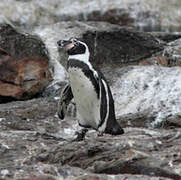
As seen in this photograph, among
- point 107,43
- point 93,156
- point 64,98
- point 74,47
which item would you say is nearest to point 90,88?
point 74,47

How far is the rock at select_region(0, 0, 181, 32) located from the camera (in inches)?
534

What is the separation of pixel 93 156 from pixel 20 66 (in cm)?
402

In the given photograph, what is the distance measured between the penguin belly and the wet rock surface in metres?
0.25

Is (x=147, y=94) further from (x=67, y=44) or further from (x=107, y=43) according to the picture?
(x=67, y=44)

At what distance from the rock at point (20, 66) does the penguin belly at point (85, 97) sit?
10.2ft

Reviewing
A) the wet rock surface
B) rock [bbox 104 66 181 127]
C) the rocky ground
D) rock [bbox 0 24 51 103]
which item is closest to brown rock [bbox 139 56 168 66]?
the rocky ground

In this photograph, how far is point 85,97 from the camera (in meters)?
6.01

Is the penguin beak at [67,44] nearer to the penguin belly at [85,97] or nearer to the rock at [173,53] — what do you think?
the penguin belly at [85,97]

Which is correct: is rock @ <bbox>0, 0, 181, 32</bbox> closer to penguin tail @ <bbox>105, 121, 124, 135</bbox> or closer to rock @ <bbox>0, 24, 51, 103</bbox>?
rock @ <bbox>0, 24, 51, 103</bbox>

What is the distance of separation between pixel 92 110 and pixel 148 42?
4.27 metres

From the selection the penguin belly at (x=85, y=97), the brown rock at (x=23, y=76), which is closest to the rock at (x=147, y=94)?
the brown rock at (x=23, y=76)

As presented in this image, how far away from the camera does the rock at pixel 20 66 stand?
9.07 m

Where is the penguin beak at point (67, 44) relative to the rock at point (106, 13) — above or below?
above

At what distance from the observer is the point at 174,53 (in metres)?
9.96
